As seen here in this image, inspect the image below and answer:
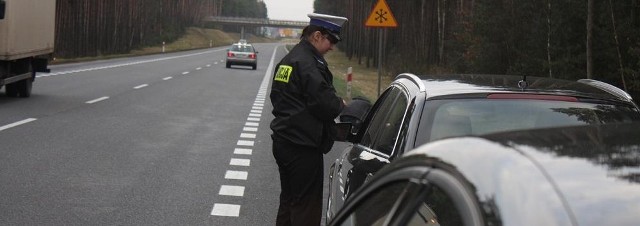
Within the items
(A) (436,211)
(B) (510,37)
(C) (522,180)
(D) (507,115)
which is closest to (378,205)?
(A) (436,211)

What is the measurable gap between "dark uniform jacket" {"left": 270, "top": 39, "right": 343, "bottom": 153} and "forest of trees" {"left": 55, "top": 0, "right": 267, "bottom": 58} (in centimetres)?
5909

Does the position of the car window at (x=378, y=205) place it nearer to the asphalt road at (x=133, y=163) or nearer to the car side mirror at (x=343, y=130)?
the car side mirror at (x=343, y=130)

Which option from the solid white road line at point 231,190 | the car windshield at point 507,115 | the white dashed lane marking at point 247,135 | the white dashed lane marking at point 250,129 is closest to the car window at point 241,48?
the white dashed lane marking at point 250,129

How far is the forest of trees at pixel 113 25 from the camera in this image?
6631 centimetres

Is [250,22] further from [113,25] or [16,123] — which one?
[16,123]

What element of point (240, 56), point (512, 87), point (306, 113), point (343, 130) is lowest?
point (343, 130)

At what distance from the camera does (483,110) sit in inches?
172

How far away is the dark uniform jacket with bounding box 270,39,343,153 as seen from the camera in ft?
17.0

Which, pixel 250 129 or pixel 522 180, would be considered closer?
pixel 522 180

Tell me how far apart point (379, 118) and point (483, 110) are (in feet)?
4.14

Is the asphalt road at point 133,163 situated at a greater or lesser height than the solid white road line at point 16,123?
lesser

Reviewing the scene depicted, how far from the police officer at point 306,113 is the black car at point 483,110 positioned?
0.47 metres

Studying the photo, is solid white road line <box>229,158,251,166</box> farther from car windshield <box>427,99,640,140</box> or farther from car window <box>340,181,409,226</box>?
car window <box>340,181,409,226</box>

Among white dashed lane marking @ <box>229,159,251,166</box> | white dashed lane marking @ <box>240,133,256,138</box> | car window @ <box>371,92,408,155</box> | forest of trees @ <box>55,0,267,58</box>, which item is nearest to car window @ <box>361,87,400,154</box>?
car window @ <box>371,92,408,155</box>
